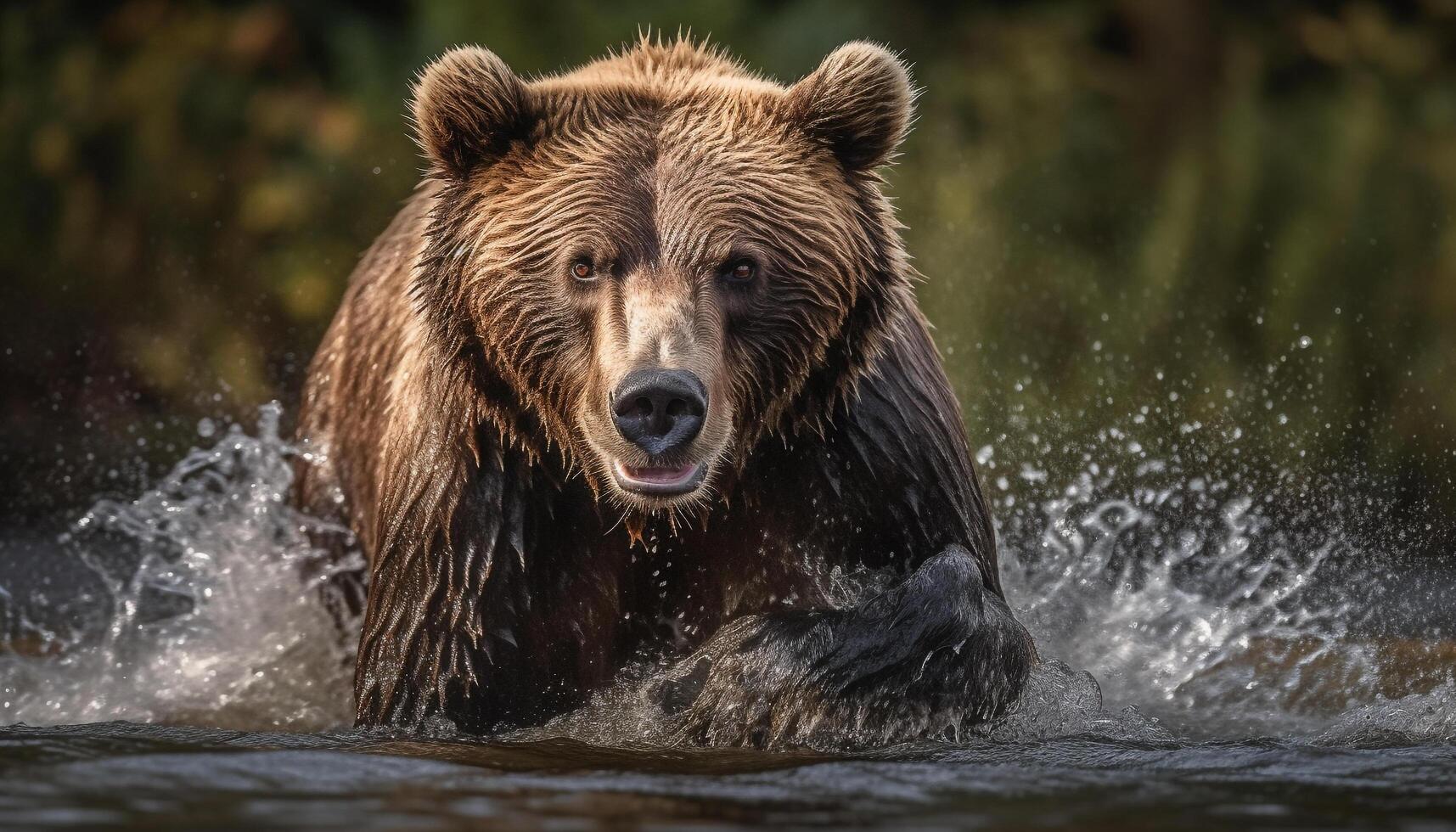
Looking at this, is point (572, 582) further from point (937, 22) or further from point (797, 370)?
point (937, 22)

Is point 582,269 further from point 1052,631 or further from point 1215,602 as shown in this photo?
point 1215,602

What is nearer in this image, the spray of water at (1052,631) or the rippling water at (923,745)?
the rippling water at (923,745)

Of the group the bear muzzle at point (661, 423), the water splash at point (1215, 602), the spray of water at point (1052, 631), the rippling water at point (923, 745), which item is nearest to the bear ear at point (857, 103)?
the bear muzzle at point (661, 423)

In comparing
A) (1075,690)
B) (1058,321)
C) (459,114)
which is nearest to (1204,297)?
(1058,321)

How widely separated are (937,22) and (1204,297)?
3.31m

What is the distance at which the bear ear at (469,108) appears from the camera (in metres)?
4.28

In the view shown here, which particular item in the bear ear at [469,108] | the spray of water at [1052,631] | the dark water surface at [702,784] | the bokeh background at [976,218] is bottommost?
the dark water surface at [702,784]

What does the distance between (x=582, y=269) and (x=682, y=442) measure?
48 cm

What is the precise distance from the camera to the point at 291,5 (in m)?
11.1

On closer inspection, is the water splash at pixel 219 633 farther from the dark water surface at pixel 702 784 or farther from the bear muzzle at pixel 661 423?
the bear muzzle at pixel 661 423

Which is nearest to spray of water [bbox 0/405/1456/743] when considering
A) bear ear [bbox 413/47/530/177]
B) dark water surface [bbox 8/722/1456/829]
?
dark water surface [bbox 8/722/1456/829]

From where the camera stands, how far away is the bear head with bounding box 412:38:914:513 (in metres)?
4.13

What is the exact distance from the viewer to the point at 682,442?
3959 mm

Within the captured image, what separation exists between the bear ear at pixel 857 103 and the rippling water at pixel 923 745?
1.25 m
